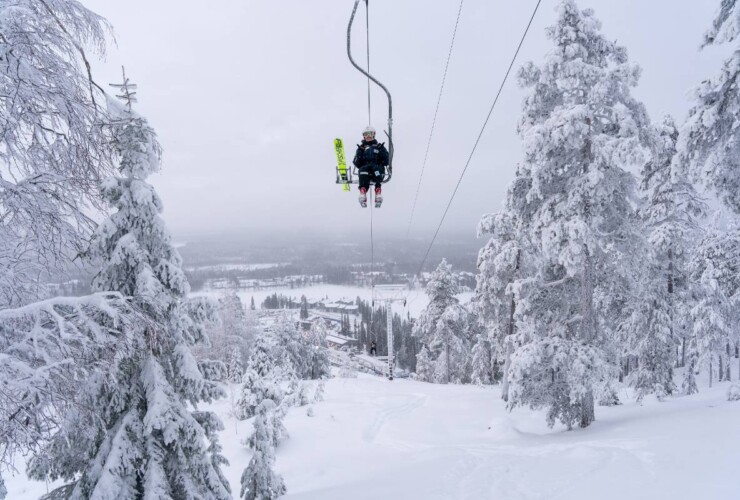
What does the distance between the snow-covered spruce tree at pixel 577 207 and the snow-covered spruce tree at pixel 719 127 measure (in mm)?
1794

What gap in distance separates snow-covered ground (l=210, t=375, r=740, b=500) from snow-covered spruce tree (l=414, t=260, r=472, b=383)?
1206 centimetres

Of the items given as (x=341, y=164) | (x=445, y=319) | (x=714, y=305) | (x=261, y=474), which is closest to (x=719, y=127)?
(x=341, y=164)

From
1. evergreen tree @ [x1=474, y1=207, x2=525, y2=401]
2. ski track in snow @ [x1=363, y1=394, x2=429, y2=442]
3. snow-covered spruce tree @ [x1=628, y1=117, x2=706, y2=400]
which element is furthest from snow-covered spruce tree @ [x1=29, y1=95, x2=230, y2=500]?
snow-covered spruce tree @ [x1=628, y1=117, x2=706, y2=400]

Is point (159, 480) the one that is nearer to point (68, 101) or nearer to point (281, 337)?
point (68, 101)

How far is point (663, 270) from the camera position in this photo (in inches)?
771

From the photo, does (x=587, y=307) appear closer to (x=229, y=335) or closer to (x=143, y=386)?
(x=143, y=386)

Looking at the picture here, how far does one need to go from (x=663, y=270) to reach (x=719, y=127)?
1356 centimetres

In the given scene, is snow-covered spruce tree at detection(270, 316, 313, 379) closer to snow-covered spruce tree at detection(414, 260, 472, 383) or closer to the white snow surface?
snow-covered spruce tree at detection(414, 260, 472, 383)

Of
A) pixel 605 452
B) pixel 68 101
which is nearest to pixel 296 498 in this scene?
pixel 605 452

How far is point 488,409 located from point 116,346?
1798 centimetres

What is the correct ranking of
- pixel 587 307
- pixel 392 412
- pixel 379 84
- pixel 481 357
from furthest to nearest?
pixel 481 357 → pixel 392 412 → pixel 587 307 → pixel 379 84

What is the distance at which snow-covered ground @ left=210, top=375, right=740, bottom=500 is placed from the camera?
8164 millimetres

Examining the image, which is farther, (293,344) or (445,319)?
(293,344)

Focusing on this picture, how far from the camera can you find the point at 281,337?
43.2 meters
